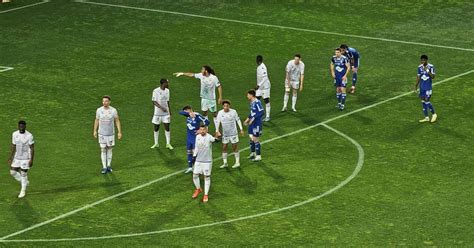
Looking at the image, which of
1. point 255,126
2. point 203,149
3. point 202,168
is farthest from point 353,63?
point 202,168

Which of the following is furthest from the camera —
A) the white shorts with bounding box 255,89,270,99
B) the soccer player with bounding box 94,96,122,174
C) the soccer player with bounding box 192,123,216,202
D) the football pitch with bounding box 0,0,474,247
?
the white shorts with bounding box 255,89,270,99

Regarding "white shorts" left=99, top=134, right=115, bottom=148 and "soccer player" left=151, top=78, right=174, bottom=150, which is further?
"soccer player" left=151, top=78, right=174, bottom=150

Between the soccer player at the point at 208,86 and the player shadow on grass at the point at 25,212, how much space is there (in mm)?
8196

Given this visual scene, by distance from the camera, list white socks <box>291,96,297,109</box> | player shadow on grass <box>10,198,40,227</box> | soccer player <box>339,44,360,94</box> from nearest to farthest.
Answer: player shadow on grass <box>10,198,40,227</box> → white socks <box>291,96,297,109</box> → soccer player <box>339,44,360,94</box>

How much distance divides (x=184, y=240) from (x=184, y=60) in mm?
19901

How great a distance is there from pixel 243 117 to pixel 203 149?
868 cm

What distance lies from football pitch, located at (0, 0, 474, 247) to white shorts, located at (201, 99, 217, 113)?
122 cm

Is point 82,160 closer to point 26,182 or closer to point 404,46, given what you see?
point 26,182

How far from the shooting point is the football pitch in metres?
30.9

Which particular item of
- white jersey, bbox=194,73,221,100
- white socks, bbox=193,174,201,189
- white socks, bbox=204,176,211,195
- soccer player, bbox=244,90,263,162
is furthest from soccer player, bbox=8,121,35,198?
white jersey, bbox=194,73,221,100

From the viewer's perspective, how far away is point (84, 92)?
146 feet

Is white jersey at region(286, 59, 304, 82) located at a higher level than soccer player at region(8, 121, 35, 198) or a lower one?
higher

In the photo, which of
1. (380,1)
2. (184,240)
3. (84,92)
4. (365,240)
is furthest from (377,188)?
(380,1)

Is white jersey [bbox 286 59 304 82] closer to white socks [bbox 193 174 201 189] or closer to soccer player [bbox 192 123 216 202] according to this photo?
soccer player [bbox 192 123 216 202]
